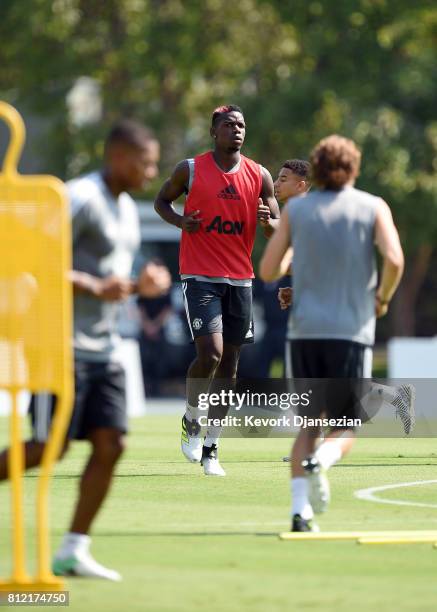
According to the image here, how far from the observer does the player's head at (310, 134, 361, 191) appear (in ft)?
26.6

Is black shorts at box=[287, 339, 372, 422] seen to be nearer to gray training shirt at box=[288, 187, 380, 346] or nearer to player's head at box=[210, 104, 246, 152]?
gray training shirt at box=[288, 187, 380, 346]

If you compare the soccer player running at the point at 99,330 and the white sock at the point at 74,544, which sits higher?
the soccer player running at the point at 99,330

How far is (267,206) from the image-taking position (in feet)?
39.1

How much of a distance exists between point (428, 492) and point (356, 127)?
23.7 m

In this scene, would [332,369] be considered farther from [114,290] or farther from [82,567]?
[82,567]

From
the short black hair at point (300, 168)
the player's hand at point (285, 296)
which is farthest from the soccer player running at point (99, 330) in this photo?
the short black hair at point (300, 168)

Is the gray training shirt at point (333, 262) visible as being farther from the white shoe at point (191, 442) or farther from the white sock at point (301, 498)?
the white shoe at point (191, 442)

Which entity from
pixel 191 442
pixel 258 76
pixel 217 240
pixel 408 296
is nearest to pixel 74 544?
pixel 217 240

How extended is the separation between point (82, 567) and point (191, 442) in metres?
5.04

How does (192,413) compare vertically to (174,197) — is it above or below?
below

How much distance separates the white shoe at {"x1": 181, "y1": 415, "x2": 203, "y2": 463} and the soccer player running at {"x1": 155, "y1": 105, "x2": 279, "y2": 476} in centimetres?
5

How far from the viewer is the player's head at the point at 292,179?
12.5 metres

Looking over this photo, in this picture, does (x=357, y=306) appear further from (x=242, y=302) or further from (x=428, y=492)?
(x=242, y=302)

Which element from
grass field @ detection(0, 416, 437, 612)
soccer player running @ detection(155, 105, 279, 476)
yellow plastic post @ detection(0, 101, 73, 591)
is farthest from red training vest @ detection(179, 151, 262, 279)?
yellow plastic post @ detection(0, 101, 73, 591)
